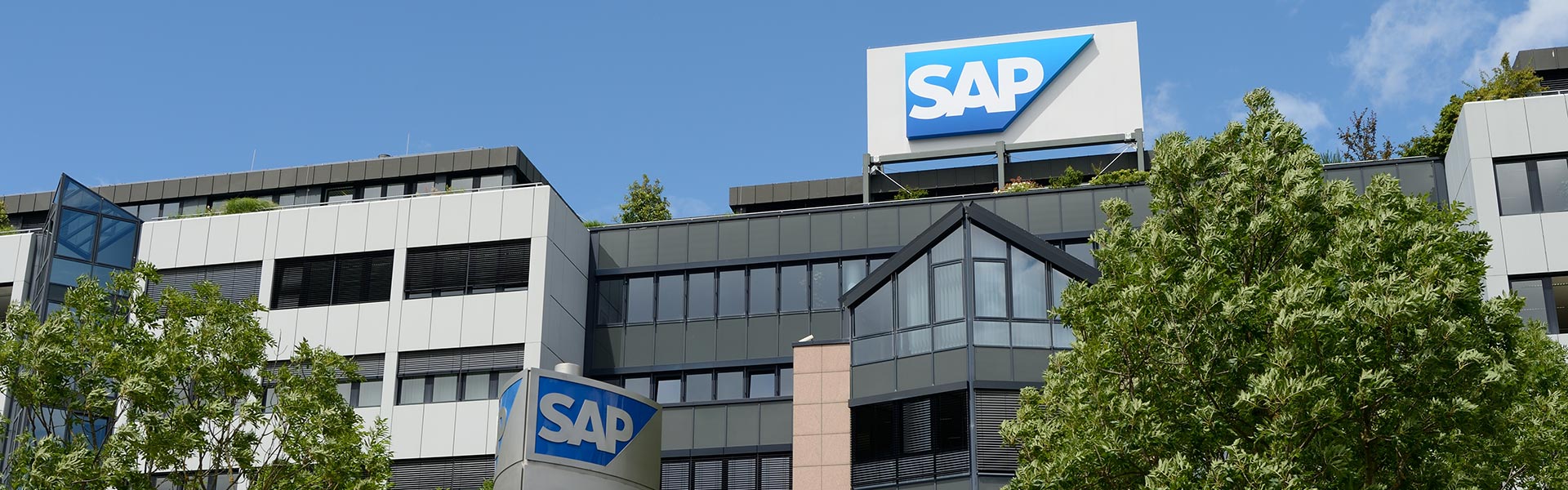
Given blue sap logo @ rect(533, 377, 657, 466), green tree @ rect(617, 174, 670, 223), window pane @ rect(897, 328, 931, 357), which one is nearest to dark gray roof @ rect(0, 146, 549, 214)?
green tree @ rect(617, 174, 670, 223)

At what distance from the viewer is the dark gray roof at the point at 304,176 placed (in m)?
54.8

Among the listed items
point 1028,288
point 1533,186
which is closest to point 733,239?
point 1028,288

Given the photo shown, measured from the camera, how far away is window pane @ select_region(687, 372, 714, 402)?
128 feet

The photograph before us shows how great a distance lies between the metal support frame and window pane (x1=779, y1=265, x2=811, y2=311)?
6.01 meters

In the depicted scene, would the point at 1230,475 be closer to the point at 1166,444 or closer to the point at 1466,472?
the point at 1166,444

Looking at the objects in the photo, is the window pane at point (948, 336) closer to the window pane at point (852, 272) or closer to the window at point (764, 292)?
the window pane at point (852, 272)

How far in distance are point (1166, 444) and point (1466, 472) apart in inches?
150

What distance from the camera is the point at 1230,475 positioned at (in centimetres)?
1842

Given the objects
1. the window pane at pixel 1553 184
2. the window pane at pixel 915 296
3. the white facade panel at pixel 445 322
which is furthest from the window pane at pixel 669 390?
the window pane at pixel 1553 184

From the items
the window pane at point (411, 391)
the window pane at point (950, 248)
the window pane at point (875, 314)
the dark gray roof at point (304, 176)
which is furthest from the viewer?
the dark gray roof at point (304, 176)

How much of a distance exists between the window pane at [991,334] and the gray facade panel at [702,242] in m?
10.5

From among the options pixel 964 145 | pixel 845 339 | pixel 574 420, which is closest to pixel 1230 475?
pixel 574 420

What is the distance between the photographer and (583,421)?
23.6 m

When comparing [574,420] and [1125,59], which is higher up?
[1125,59]
